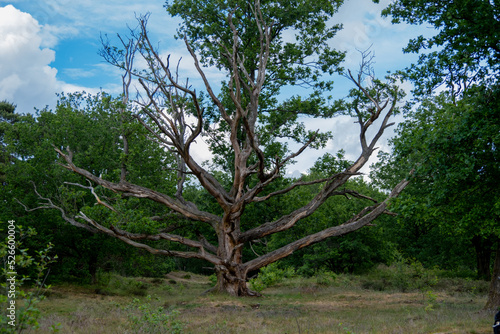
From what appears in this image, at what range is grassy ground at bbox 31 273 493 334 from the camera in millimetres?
10539

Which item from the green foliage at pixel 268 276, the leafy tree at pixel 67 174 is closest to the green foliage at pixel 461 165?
the green foliage at pixel 268 276

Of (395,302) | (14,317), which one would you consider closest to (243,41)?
(395,302)

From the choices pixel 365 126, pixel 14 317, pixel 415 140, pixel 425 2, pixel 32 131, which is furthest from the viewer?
pixel 32 131

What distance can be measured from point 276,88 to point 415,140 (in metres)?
13.7

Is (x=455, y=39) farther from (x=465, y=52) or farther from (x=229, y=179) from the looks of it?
(x=229, y=179)

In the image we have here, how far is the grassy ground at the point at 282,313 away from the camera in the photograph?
10.5m

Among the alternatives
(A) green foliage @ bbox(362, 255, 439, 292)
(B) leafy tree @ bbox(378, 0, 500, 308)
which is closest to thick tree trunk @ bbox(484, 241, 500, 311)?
(B) leafy tree @ bbox(378, 0, 500, 308)

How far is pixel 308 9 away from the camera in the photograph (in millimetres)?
24188

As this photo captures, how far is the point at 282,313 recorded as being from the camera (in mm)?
14883

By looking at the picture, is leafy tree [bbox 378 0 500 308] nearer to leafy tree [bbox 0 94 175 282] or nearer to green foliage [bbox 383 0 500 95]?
green foliage [bbox 383 0 500 95]

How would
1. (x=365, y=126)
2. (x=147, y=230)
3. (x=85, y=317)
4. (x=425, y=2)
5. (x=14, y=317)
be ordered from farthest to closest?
1. (x=365, y=126)
2. (x=147, y=230)
3. (x=425, y=2)
4. (x=85, y=317)
5. (x=14, y=317)

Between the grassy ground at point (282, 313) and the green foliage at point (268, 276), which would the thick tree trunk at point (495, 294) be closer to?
the grassy ground at point (282, 313)

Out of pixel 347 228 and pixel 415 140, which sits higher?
pixel 415 140

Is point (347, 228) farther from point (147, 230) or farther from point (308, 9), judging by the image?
point (308, 9)
